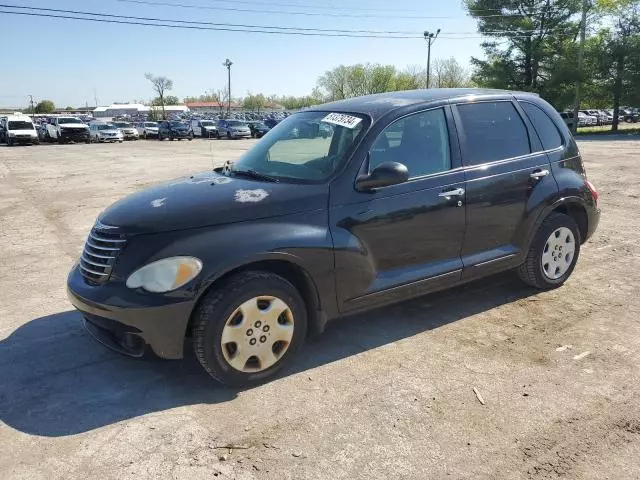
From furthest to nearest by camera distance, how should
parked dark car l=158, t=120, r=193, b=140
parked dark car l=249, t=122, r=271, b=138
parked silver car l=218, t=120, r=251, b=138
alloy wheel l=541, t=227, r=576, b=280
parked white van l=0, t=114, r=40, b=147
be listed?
parked dark car l=249, t=122, r=271, b=138 → parked dark car l=158, t=120, r=193, b=140 → parked silver car l=218, t=120, r=251, b=138 → parked white van l=0, t=114, r=40, b=147 → alloy wheel l=541, t=227, r=576, b=280

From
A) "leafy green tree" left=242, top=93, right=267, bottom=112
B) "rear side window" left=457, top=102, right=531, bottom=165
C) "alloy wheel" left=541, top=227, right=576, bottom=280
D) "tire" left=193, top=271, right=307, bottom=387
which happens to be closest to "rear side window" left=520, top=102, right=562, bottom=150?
"rear side window" left=457, top=102, right=531, bottom=165

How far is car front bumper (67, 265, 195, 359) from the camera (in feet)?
10.2

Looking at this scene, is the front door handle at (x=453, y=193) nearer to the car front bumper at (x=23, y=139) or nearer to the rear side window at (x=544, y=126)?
the rear side window at (x=544, y=126)

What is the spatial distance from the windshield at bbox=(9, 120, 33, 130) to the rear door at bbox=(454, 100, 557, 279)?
124 feet

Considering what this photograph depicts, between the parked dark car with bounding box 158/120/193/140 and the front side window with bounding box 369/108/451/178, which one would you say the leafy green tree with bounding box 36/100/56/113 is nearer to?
the parked dark car with bounding box 158/120/193/140

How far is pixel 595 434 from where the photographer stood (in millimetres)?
2904

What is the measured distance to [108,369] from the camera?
369 cm

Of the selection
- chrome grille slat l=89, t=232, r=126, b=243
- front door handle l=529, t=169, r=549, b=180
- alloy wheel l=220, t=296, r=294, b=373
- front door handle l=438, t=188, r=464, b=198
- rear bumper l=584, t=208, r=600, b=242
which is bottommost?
alloy wheel l=220, t=296, r=294, b=373

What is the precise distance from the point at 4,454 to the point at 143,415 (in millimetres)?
708

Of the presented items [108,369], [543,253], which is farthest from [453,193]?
[108,369]

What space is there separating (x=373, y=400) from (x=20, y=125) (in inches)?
1522

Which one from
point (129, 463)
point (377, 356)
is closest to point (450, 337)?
point (377, 356)

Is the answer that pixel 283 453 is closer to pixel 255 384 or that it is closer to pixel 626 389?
pixel 255 384

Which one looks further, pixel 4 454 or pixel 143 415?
pixel 143 415
